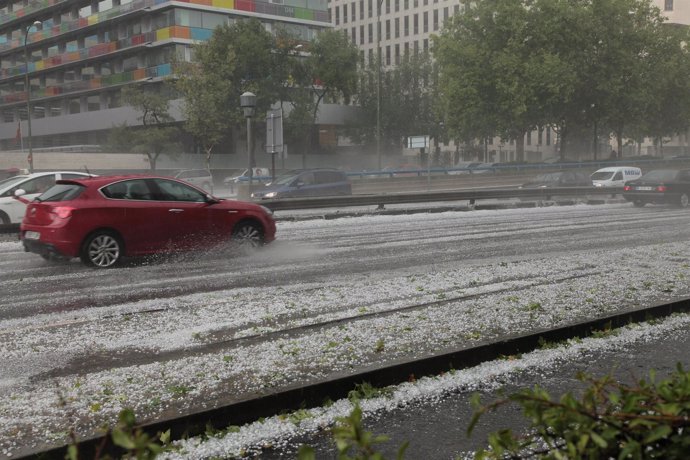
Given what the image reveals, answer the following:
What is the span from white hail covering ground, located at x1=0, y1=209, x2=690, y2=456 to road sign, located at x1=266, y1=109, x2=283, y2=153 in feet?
48.4

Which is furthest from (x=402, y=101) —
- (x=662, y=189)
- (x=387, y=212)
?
(x=387, y=212)

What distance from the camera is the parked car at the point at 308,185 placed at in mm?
27250

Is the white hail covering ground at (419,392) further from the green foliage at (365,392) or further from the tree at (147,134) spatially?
the tree at (147,134)

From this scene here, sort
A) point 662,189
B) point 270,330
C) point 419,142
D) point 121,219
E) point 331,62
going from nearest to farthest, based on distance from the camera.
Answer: point 270,330
point 121,219
point 662,189
point 419,142
point 331,62

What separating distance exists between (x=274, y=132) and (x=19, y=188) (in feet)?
30.6

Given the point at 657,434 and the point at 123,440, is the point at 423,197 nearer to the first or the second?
the point at 657,434

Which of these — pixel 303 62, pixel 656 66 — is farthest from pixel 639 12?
pixel 303 62

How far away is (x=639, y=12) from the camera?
52.2 metres

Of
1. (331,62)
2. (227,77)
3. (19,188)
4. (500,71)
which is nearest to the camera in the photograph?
(19,188)

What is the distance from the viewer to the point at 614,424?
70.8 inches

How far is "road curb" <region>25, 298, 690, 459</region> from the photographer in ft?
12.7

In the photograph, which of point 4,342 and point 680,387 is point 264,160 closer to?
point 4,342

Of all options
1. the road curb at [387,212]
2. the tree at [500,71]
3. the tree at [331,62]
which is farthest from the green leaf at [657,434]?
the tree at [331,62]

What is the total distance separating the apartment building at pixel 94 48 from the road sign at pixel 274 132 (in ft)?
101
